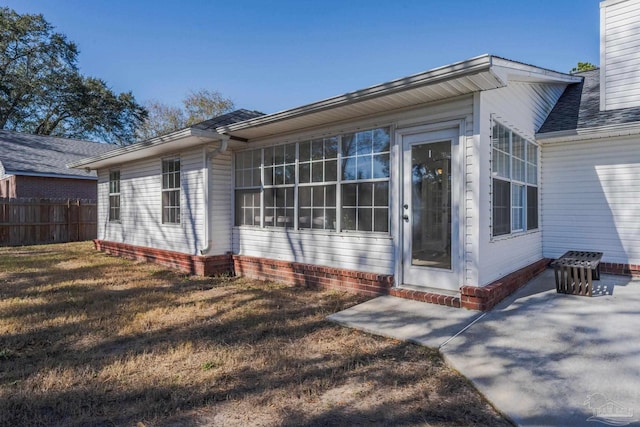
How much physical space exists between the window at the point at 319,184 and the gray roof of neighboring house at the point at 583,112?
3.34 meters

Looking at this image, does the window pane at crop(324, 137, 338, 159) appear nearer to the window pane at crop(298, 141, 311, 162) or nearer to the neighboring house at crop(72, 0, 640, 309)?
the neighboring house at crop(72, 0, 640, 309)

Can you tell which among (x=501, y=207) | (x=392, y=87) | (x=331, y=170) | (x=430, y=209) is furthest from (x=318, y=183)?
(x=501, y=207)

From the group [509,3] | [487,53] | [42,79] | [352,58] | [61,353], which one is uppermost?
[42,79]

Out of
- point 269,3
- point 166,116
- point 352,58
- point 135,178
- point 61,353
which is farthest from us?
point 166,116

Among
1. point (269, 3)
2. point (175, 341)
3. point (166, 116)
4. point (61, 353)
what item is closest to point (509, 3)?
point (269, 3)

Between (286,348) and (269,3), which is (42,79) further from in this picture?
(286,348)

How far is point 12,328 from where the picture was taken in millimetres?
3994

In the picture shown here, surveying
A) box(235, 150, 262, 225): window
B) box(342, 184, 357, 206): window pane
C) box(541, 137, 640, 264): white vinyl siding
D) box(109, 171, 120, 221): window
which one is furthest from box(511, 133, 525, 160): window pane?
box(109, 171, 120, 221): window

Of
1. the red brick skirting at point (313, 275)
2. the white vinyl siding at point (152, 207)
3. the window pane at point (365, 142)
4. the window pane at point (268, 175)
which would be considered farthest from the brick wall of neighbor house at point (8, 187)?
the window pane at point (365, 142)

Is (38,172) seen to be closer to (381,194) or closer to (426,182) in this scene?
(381,194)

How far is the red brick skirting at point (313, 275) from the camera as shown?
516 centimetres

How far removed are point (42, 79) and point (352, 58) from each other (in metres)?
24.4

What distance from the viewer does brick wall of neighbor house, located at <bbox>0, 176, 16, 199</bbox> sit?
15.4m

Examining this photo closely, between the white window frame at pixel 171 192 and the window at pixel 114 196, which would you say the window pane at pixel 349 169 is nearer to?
the white window frame at pixel 171 192
